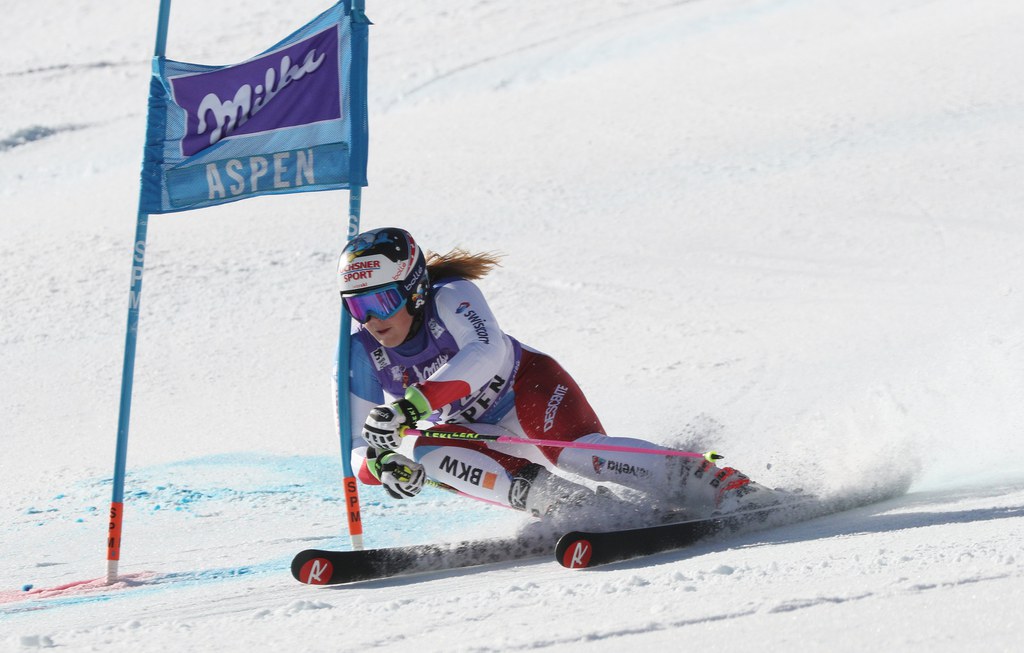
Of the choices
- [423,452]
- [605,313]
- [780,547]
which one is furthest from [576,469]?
[605,313]

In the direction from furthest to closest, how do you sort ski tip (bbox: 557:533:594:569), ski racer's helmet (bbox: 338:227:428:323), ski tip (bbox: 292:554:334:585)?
ski racer's helmet (bbox: 338:227:428:323)
ski tip (bbox: 292:554:334:585)
ski tip (bbox: 557:533:594:569)

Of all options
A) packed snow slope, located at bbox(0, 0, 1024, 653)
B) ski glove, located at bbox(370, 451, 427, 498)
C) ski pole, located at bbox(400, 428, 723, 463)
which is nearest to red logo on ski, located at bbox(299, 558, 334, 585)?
packed snow slope, located at bbox(0, 0, 1024, 653)

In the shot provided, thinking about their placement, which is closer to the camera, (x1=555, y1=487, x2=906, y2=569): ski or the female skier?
(x1=555, y1=487, x2=906, y2=569): ski

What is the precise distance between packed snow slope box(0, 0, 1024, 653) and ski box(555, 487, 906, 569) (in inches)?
5.2

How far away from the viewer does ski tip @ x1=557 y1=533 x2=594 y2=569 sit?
4.22 m

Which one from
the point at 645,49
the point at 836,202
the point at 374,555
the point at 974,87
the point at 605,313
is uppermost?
the point at 645,49

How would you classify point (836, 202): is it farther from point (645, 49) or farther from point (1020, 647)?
point (1020, 647)

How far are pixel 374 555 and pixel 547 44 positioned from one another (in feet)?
42.2

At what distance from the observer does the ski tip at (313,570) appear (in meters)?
4.45

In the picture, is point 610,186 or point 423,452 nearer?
point 423,452

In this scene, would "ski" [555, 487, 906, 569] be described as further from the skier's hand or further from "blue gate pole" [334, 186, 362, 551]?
"blue gate pole" [334, 186, 362, 551]

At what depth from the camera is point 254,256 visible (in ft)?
35.0

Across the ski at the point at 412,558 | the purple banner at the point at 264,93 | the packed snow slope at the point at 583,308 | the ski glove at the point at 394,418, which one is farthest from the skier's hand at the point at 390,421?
the purple banner at the point at 264,93

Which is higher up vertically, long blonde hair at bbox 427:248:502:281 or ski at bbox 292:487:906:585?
long blonde hair at bbox 427:248:502:281
